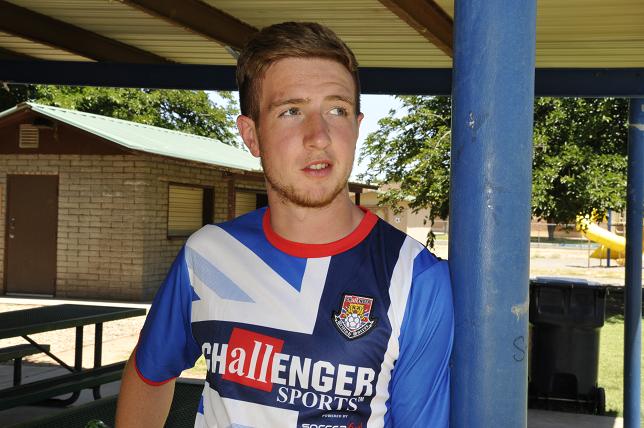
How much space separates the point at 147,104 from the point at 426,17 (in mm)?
27622

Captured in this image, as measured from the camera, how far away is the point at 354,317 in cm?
167

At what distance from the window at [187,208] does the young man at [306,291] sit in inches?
668

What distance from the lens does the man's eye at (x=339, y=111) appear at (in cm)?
177

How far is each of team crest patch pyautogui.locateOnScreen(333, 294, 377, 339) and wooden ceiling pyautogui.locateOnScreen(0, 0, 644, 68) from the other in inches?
143

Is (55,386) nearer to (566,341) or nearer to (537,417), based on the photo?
(537,417)

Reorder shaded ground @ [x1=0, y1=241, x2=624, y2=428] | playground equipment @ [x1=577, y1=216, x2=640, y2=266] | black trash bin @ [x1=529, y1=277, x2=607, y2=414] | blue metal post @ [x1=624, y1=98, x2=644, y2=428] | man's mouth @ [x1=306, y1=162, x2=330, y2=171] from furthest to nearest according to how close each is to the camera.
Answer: playground equipment @ [x1=577, y1=216, x2=640, y2=266], shaded ground @ [x1=0, y1=241, x2=624, y2=428], black trash bin @ [x1=529, y1=277, x2=607, y2=414], blue metal post @ [x1=624, y1=98, x2=644, y2=428], man's mouth @ [x1=306, y1=162, x2=330, y2=171]

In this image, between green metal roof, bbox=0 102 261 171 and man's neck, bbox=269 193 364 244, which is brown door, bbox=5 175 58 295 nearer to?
green metal roof, bbox=0 102 261 171

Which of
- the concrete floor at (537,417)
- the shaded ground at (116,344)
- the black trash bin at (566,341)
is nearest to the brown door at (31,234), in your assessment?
the shaded ground at (116,344)

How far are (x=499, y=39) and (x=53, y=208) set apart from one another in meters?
17.9

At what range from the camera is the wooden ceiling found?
541 centimetres

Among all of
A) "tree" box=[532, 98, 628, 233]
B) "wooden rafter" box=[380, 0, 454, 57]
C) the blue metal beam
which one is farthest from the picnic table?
"tree" box=[532, 98, 628, 233]

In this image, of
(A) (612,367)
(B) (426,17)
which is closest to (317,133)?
(B) (426,17)

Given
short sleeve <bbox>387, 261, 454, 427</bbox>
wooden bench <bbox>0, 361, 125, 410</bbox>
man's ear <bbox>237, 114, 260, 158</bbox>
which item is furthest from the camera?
wooden bench <bbox>0, 361, 125, 410</bbox>

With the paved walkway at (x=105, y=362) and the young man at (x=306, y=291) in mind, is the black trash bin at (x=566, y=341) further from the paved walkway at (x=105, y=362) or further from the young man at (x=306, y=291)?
the young man at (x=306, y=291)
